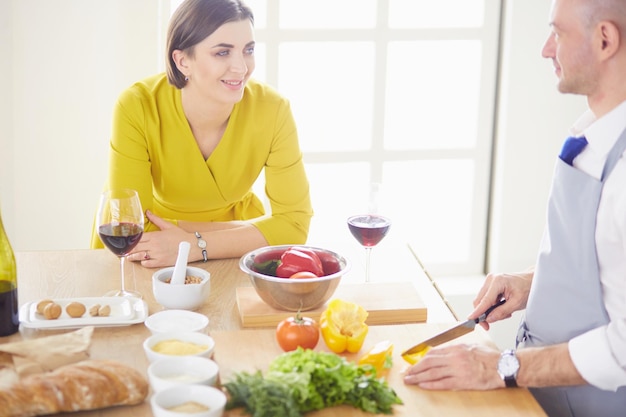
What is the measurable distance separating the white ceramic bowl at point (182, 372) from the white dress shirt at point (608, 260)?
702 millimetres

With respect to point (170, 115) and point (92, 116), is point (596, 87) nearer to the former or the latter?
point (170, 115)

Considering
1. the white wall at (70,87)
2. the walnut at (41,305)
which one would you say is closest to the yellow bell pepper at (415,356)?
the walnut at (41,305)

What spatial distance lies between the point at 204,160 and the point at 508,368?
138 cm

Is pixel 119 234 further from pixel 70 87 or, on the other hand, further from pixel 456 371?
pixel 70 87

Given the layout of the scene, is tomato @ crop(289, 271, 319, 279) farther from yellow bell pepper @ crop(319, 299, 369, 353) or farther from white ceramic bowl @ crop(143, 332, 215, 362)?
white ceramic bowl @ crop(143, 332, 215, 362)

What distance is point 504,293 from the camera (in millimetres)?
2033

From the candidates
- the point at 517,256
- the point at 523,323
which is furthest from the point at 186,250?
the point at 517,256

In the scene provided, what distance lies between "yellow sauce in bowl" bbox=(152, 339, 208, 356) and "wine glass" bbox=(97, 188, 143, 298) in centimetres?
37

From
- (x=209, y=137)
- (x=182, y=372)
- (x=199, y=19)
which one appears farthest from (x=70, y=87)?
(x=182, y=372)

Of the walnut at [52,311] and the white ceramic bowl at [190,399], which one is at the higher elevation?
the white ceramic bowl at [190,399]

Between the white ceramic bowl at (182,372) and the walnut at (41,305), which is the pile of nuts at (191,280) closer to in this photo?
the walnut at (41,305)

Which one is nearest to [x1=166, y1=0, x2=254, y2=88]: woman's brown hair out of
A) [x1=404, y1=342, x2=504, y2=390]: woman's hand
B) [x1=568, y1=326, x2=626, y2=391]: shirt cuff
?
[x1=404, y1=342, x2=504, y2=390]: woman's hand

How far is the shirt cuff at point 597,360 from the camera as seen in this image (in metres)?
1.65

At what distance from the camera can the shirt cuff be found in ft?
5.40
